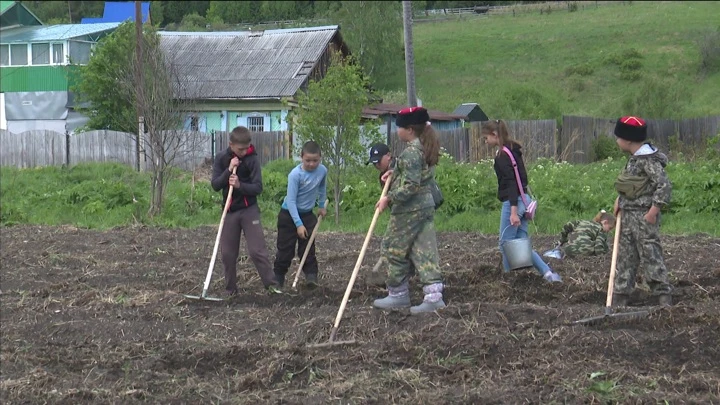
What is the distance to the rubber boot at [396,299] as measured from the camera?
8.03 metres

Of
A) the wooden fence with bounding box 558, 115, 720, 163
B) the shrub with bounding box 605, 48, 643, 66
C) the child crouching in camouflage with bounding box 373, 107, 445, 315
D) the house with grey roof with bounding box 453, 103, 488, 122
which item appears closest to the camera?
the child crouching in camouflage with bounding box 373, 107, 445, 315

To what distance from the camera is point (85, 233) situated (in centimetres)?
1543

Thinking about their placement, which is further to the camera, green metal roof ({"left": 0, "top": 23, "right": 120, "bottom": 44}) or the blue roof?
the blue roof

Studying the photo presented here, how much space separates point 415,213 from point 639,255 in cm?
197

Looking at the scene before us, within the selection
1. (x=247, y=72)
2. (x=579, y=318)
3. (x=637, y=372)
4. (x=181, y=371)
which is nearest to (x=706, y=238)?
(x=579, y=318)

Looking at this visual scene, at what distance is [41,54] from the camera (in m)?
41.4

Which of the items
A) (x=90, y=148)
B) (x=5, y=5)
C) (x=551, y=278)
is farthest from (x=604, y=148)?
(x=5, y=5)

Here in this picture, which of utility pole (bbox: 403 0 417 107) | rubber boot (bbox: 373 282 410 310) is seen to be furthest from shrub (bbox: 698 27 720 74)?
rubber boot (bbox: 373 282 410 310)

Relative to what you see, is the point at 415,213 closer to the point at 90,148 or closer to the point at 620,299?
the point at 620,299

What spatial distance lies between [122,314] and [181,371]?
2.03m

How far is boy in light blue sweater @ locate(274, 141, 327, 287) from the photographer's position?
9242 millimetres

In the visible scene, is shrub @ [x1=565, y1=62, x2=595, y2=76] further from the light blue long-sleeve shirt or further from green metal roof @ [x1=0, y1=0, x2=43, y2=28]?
the light blue long-sleeve shirt

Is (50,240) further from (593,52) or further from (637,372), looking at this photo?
(593,52)

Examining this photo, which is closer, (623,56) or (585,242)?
(585,242)
